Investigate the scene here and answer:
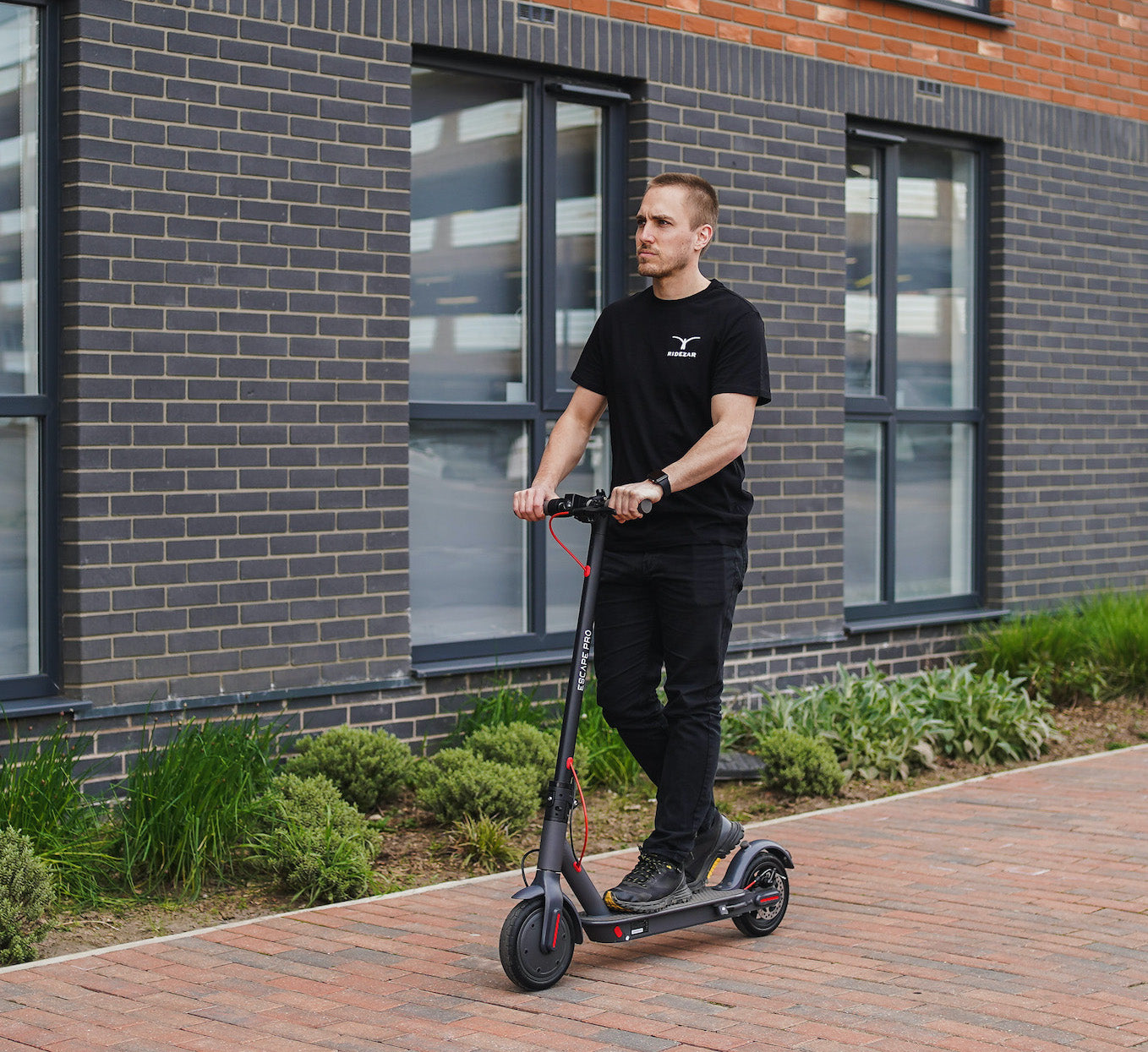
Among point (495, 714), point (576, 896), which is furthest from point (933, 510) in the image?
point (576, 896)

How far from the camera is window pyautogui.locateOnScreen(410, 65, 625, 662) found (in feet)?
24.2

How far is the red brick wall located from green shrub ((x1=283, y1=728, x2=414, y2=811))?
3.48 meters

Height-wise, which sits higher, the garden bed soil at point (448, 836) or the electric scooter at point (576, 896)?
the electric scooter at point (576, 896)

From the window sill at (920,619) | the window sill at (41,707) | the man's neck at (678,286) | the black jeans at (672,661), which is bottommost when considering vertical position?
the window sill at (920,619)

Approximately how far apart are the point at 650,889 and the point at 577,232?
4.07 meters

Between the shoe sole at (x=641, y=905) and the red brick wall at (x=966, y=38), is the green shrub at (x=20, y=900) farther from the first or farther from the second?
the red brick wall at (x=966, y=38)

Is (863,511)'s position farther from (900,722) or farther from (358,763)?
(358,763)

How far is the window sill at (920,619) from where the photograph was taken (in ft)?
29.7

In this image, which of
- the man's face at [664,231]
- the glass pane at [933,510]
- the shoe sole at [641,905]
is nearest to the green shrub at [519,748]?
the shoe sole at [641,905]

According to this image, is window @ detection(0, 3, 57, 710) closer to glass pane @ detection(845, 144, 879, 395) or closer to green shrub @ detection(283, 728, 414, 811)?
green shrub @ detection(283, 728, 414, 811)

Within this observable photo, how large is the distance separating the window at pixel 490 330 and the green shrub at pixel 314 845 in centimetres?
152

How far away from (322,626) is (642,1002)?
2.83 m

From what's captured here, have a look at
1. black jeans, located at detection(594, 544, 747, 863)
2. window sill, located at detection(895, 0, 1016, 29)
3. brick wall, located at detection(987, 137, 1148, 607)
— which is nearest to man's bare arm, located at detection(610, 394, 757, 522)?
black jeans, located at detection(594, 544, 747, 863)

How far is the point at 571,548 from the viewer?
8.02m
